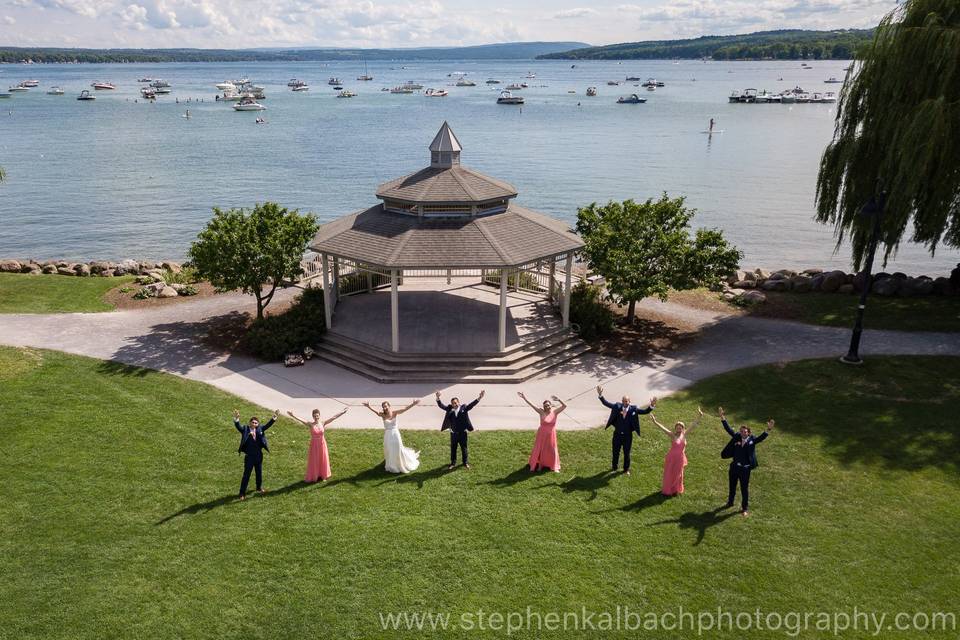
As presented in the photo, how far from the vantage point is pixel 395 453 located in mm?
14125

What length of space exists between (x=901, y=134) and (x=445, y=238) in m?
14.6

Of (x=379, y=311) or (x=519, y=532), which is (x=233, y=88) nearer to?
(x=379, y=311)

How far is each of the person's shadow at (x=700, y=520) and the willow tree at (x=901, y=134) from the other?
34.2ft

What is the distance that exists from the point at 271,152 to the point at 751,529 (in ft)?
266

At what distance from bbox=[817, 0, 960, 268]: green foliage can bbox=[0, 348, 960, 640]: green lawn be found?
761 cm

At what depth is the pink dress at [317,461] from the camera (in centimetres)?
1369

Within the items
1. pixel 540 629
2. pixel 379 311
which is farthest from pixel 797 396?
pixel 379 311

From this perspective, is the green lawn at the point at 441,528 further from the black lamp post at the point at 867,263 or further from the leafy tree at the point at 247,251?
the leafy tree at the point at 247,251

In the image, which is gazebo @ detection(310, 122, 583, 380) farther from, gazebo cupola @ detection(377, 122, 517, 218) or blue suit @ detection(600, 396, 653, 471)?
blue suit @ detection(600, 396, 653, 471)

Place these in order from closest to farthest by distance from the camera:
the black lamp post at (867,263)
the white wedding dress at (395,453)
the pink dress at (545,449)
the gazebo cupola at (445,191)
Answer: the white wedding dress at (395,453) → the pink dress at (545,449) → the black lamp post at (867,263) → the gazebo cupola at (445,191)

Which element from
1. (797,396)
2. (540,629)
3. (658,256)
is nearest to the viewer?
(540,629)

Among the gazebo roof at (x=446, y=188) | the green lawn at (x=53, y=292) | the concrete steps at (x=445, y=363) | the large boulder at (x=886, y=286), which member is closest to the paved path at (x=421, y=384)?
the concrete steps at (x=445, y=363)

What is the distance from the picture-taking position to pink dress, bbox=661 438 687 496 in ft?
43.1

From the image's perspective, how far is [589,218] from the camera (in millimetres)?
23828
